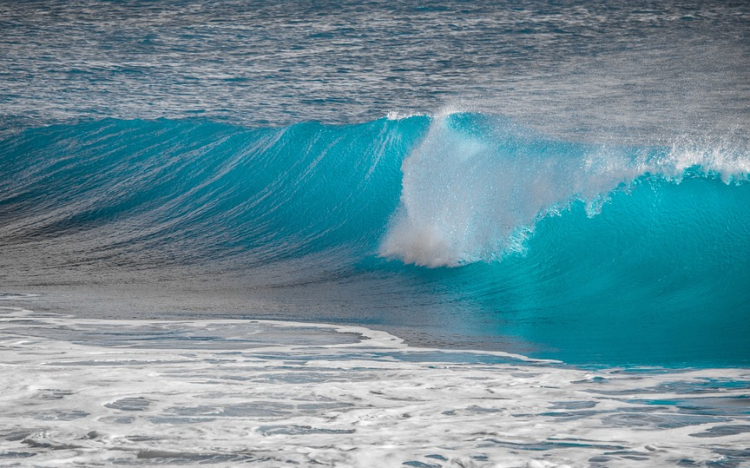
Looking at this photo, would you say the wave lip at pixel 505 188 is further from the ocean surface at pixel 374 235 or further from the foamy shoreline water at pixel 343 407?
the foamy shoreline water at pixel 343 407

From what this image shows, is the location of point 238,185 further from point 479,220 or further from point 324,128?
point 479,220

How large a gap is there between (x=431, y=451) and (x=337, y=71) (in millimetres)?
12648

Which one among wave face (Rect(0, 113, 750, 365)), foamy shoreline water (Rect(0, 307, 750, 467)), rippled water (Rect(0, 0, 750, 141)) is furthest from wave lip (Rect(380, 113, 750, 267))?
rippled water (Rect(0, 0, 750, 141))

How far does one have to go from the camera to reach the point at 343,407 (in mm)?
3000

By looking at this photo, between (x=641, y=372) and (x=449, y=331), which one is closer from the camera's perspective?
(x=641, y=372)

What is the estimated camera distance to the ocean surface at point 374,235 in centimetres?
282

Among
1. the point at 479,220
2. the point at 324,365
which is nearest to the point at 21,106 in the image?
the point at 479,220

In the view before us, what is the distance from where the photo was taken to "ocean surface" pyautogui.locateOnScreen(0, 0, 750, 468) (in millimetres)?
2820

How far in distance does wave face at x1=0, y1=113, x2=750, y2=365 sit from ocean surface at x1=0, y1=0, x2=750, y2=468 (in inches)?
1.2

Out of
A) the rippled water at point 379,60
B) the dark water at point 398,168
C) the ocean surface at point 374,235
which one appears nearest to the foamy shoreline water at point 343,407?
the ocean surface at point 374,235

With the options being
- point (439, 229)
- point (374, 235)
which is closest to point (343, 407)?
point (439, 229)

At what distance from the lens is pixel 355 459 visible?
7.94ft

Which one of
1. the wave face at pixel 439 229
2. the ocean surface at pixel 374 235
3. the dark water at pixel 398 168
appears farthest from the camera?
the dark water at pixel 398 168

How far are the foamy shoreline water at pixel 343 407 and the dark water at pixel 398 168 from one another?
2.18ft
